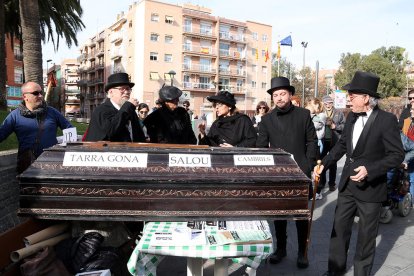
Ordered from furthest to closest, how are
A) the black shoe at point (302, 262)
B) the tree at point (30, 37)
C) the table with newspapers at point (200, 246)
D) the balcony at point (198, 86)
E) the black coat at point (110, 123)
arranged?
the balcony at point (198, 86) < the tree at point (30, 37) < the black shoe at point (302, 262) < the black coat at point (110, 123) < the table with newspapers at point (200, 246)

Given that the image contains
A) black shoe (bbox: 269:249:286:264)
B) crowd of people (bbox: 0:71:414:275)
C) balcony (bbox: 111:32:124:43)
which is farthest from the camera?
balcony (bbox: 111:32:124:43)

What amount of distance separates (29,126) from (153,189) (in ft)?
6.51

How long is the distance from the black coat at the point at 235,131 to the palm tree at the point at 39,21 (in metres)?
5.59

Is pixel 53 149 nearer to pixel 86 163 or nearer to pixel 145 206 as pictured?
pixel 86 163

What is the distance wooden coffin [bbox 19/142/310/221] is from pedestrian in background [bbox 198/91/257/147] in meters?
1.27

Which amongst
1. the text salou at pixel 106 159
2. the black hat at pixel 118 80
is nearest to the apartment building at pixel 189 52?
the black hat at pixel 118 80

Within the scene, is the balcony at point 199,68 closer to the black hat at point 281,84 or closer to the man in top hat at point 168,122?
the man in top hat at point 168,122

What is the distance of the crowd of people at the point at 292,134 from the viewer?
283cm

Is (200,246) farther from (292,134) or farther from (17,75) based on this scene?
(17,75)

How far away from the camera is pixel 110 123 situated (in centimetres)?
315

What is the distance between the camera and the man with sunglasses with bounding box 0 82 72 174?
11.4ft

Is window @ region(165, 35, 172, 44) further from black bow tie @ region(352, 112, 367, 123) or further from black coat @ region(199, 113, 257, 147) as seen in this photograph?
black bow tie @ region(352, 112, 367, 123)

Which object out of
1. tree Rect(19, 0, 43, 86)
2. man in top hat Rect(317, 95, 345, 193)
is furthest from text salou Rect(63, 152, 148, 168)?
tree Rect(19, 0, 43, 86)

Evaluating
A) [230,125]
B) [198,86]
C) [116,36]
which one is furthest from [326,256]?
[116,36]
